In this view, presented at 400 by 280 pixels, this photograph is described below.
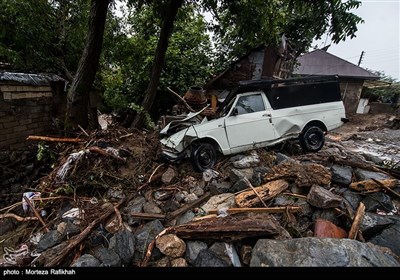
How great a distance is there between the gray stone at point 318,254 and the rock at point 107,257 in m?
1.79

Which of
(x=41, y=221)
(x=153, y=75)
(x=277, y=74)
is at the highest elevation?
(x=277, y=74)

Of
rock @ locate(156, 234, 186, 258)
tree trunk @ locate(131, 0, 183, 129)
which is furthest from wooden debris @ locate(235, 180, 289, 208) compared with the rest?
tree trunk @ locate(131, 0, 183, 129)

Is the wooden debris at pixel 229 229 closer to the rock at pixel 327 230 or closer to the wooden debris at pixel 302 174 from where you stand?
the rock at pixel 327 230

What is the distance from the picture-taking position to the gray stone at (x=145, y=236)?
3.01m

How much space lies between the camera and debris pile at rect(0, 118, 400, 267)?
2775 mm

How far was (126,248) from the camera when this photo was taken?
297 centimetres

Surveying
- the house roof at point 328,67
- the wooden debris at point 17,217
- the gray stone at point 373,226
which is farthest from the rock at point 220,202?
the house roof at point 328,67

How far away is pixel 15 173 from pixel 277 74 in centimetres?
1108

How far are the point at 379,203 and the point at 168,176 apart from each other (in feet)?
12.9

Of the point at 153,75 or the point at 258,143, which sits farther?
the point at 153,75

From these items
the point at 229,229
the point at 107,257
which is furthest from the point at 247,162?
the point at 107,257
